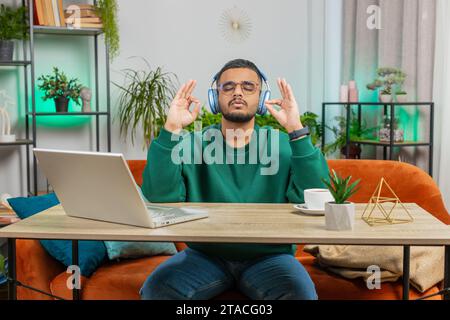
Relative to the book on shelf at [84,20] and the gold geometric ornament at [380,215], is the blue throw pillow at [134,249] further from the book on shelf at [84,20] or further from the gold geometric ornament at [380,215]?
the book on shelf at [84,20]

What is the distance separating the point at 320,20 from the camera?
5.40m

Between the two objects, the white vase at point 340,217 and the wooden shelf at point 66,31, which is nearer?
the white vase at point 340,217

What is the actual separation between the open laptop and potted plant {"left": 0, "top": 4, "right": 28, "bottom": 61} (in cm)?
256

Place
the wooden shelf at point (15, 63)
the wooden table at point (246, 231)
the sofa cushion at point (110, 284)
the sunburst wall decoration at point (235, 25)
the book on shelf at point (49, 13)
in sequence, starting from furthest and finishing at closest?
1. the sunburst wall decoration at point (235, 25)
2. the book on shelf at point (49, 13)
3. the wooden shelf at point (15, 63)
4. the sofa cushion at point (110, 284)
5. the wooden table at point (246, 231)

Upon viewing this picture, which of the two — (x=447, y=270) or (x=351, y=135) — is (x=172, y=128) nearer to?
(x=447, y=270)

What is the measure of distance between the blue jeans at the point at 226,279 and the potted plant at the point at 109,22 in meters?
2.63

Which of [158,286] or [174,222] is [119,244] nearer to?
[158,286]

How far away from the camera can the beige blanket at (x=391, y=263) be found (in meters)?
2.53

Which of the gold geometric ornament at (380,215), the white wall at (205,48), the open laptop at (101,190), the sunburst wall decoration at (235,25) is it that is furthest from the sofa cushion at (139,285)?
the sunburst wall decoration at (235,25)

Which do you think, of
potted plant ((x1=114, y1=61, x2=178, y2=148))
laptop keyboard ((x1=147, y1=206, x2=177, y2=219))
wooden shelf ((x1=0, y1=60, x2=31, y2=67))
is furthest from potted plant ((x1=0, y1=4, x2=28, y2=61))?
laptop keyboard ((x1=147, y1=206, x2=177, y2=219))

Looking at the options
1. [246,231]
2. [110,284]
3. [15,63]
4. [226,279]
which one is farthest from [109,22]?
[246,231]

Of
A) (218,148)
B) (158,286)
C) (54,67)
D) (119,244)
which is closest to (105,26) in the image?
(54,67)

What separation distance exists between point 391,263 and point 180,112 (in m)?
0.97

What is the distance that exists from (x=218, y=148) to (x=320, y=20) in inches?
126
